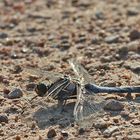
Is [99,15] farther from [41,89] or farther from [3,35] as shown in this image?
[41,89]

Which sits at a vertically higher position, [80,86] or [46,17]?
[46,17]

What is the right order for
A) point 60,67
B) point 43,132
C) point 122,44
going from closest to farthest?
point 43,132
point 60,67
point 122,44

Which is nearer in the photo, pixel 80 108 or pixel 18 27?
pixel 80 108

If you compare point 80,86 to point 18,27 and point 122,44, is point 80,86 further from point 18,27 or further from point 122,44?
point 18,27

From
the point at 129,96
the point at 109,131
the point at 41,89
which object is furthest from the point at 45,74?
the point at 109,131

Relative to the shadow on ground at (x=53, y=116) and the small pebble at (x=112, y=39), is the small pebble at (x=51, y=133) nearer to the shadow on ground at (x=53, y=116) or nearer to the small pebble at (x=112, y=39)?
the shadow on ground at (x=53, y=116)

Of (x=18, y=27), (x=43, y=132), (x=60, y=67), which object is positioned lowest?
(x=43, y=132)

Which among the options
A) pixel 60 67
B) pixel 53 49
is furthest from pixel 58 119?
pixel 53 49

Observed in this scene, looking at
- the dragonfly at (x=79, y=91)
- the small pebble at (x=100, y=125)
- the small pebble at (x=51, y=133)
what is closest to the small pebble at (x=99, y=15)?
the dragonfly at (x=79, y=91)
